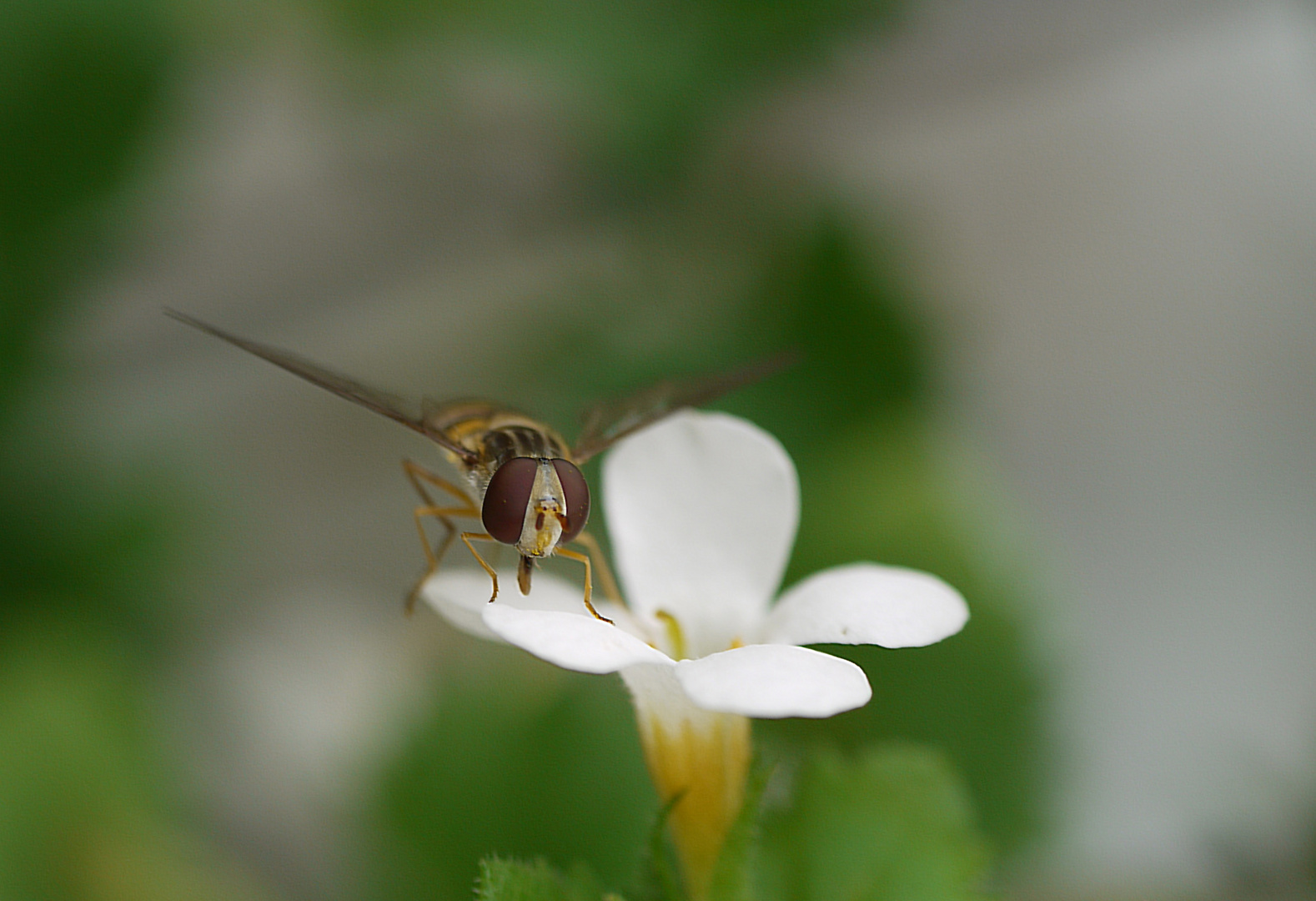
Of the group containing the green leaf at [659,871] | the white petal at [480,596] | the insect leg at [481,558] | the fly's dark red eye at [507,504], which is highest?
the fly's dark red eye at [507,504]

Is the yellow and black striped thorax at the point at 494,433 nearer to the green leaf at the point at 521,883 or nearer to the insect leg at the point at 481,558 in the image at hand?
the insect leg at the point at 481,558

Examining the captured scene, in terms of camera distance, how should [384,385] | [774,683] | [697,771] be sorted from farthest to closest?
[384,385], [697,771], [774,683]

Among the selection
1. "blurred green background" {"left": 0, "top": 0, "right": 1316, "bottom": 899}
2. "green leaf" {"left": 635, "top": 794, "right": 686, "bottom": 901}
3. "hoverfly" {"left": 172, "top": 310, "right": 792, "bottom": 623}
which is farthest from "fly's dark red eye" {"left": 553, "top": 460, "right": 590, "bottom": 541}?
"blurred green background" {"left": 0, "top": 0, "right": 1316, "bottom": 899}

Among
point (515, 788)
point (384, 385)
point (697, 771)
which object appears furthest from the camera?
point (384, 385)

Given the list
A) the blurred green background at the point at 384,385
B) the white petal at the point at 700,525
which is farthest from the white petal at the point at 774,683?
the blurred green background at the point at 384,385

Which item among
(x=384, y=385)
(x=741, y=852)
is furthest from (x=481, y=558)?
(x=384, y=385)

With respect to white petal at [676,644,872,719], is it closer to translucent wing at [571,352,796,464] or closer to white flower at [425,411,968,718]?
white flower at [425,411,968,718]

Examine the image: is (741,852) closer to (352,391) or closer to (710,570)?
(710,570)
